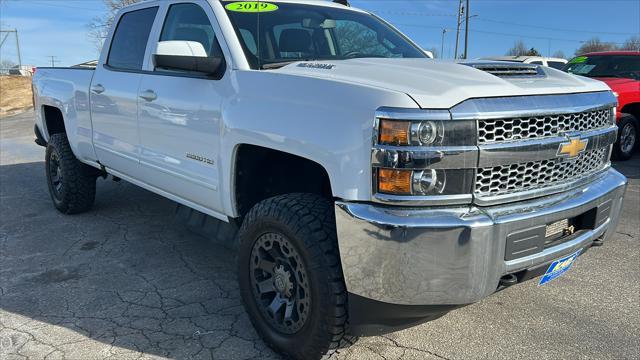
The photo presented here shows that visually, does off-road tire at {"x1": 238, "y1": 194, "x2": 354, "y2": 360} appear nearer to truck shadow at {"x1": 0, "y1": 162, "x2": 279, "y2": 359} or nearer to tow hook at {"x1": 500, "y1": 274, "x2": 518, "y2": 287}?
truck shadow at {"x1": 0, "y1": 162, "x2": 279, "y2": 359}

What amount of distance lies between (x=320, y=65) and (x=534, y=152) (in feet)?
3.91

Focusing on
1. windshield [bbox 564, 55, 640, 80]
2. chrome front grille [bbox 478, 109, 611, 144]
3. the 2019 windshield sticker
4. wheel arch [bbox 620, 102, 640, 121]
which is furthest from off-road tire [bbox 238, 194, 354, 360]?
the 2019 windshield sticker

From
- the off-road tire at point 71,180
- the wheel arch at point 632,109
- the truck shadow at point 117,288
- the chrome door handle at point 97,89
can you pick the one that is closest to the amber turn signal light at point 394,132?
the truck shadow at point 117,288

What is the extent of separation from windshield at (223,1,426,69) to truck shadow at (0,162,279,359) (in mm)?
1597

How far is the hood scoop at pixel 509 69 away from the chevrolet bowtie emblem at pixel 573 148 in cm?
43

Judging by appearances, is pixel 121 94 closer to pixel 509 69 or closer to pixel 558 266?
pixel 509 69

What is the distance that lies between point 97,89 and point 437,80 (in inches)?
127

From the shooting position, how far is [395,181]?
7.09 feet

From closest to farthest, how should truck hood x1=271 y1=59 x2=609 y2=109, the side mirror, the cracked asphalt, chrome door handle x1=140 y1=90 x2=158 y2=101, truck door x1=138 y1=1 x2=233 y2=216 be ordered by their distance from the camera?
truck hood x1=271 y1=59 x2=609 y2=109, the cracked asphalt, the side mirror, truck door x1=138 y1=1 x2=233 y2=216, chrome door handle x1=140 y1=90 x2=158 y2=101

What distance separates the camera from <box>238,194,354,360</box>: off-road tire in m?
2.37

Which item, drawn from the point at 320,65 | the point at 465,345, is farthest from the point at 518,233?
the point at 320,65

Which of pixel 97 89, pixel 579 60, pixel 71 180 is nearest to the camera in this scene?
pixel 97 89

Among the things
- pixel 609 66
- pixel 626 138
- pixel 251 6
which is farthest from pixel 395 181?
pixel 609 66

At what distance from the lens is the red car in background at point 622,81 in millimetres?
8273
